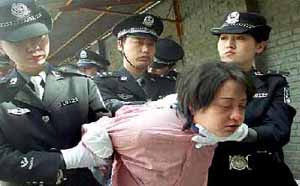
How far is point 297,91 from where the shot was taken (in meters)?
4.63

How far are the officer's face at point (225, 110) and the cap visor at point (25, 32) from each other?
0.57 metres

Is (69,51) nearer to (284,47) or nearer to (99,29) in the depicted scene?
(99,29)

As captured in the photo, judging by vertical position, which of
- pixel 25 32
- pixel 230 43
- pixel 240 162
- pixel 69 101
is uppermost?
pixel 25 32

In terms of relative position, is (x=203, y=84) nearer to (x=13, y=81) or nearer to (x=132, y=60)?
(x=13, y=81)

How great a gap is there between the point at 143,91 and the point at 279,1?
311cm

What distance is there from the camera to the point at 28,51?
57.0 inches

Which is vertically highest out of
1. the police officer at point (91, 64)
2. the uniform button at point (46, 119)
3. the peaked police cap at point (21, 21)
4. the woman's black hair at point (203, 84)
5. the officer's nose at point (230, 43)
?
the peaked police cap at point (21, 21)

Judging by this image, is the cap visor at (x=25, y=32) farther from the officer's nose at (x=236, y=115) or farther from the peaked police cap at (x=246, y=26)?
the peaked police cap at (x=246, y=26)

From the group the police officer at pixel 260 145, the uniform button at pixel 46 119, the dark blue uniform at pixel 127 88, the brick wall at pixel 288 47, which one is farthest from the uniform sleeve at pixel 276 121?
the brick wall at pixel 288 47

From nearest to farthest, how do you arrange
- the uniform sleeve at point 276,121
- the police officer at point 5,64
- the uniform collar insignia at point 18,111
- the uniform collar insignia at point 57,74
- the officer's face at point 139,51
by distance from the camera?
the uniform collar insignia at point 18,111 → the uniform collar insignia at point 57,74 → the uniform sleeve at point 276,121 → the police officer at point 5,64 → the officer's face at point 139,51

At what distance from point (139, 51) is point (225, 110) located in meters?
0.89

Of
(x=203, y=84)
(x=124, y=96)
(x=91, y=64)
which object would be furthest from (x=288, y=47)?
(x=203, y=84)

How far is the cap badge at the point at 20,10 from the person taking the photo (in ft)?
4.84

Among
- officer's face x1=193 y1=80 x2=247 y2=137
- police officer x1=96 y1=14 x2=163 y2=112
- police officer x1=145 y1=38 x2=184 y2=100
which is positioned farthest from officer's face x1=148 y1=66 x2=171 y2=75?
officer's face x1=193 y1=80 x2=247 y2=137
